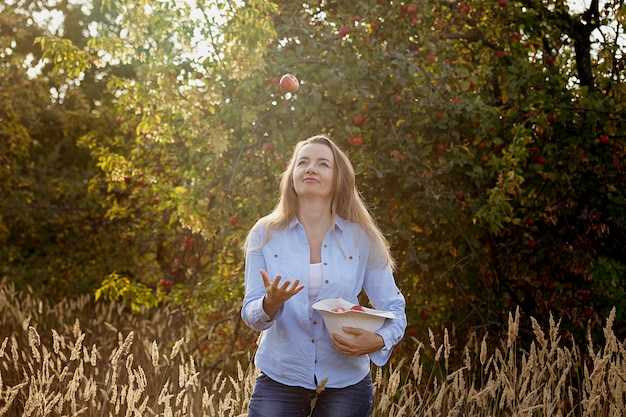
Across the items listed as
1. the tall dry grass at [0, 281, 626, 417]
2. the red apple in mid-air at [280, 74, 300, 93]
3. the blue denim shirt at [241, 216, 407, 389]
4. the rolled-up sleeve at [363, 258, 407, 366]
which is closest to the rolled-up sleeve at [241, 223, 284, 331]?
the blue denim shirt at [241, 216, 407, 389]

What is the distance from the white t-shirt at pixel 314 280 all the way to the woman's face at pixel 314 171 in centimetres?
30

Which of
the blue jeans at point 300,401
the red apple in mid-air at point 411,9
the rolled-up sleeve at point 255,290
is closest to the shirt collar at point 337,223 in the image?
the rolled-up sleeve at point 255,290

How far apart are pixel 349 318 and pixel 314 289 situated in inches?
10.1

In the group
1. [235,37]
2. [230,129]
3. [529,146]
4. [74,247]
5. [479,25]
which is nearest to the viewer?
[235,37]

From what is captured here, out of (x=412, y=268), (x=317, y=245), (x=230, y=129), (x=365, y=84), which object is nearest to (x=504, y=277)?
(x=412, y=268)

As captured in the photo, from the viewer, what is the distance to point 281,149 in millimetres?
5527

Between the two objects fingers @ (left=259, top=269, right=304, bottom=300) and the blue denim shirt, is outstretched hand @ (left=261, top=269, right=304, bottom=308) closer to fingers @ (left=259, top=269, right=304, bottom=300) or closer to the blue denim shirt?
fingers @ (left=259, top=269, right=304, bottom=300)

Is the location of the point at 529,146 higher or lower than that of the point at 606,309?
higher

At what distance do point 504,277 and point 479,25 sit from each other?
7.29 ft

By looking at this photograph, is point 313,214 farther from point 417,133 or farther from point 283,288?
point 417,133

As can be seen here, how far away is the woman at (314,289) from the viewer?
9.98 feet

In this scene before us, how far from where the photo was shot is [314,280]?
3.18 meters

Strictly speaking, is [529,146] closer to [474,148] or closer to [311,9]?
[474,148]

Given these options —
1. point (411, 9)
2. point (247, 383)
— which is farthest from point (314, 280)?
point (411, 9)
